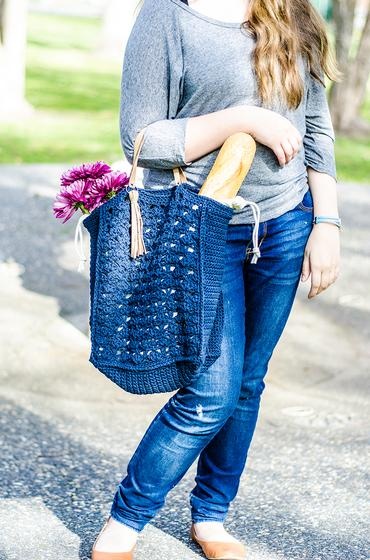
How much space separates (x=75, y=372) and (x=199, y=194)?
2.53 m

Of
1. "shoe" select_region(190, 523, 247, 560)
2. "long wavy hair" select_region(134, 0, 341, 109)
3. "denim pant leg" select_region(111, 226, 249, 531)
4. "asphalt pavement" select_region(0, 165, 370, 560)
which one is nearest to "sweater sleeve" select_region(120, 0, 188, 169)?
"long wavy hair" select_region(134, 0, 341, 109)

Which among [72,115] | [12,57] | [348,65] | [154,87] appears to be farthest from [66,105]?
[154,87]

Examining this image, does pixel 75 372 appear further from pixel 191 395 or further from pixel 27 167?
pixel 27 167

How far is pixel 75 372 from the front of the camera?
5023mm

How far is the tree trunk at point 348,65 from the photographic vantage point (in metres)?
12.6

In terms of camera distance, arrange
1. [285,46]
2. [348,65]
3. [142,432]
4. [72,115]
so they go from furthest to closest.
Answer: [72,115], [348,65], [142,432], [285,46]

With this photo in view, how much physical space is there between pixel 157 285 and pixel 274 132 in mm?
500

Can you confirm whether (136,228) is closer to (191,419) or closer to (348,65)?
(191,419)

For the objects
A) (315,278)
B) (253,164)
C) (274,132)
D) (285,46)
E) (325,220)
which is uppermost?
(285,46)

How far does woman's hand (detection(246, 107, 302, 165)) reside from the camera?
2697mm

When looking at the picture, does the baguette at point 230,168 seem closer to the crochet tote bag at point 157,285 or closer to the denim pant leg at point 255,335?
the crochet tote bag at point 157,285

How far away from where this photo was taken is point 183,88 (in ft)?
8.93

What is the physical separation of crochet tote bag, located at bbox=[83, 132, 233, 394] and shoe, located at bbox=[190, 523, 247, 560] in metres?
0.65

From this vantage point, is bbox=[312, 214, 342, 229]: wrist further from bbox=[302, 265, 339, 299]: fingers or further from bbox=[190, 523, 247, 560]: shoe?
bbox=[190, 523, 247, 560]: shoe
